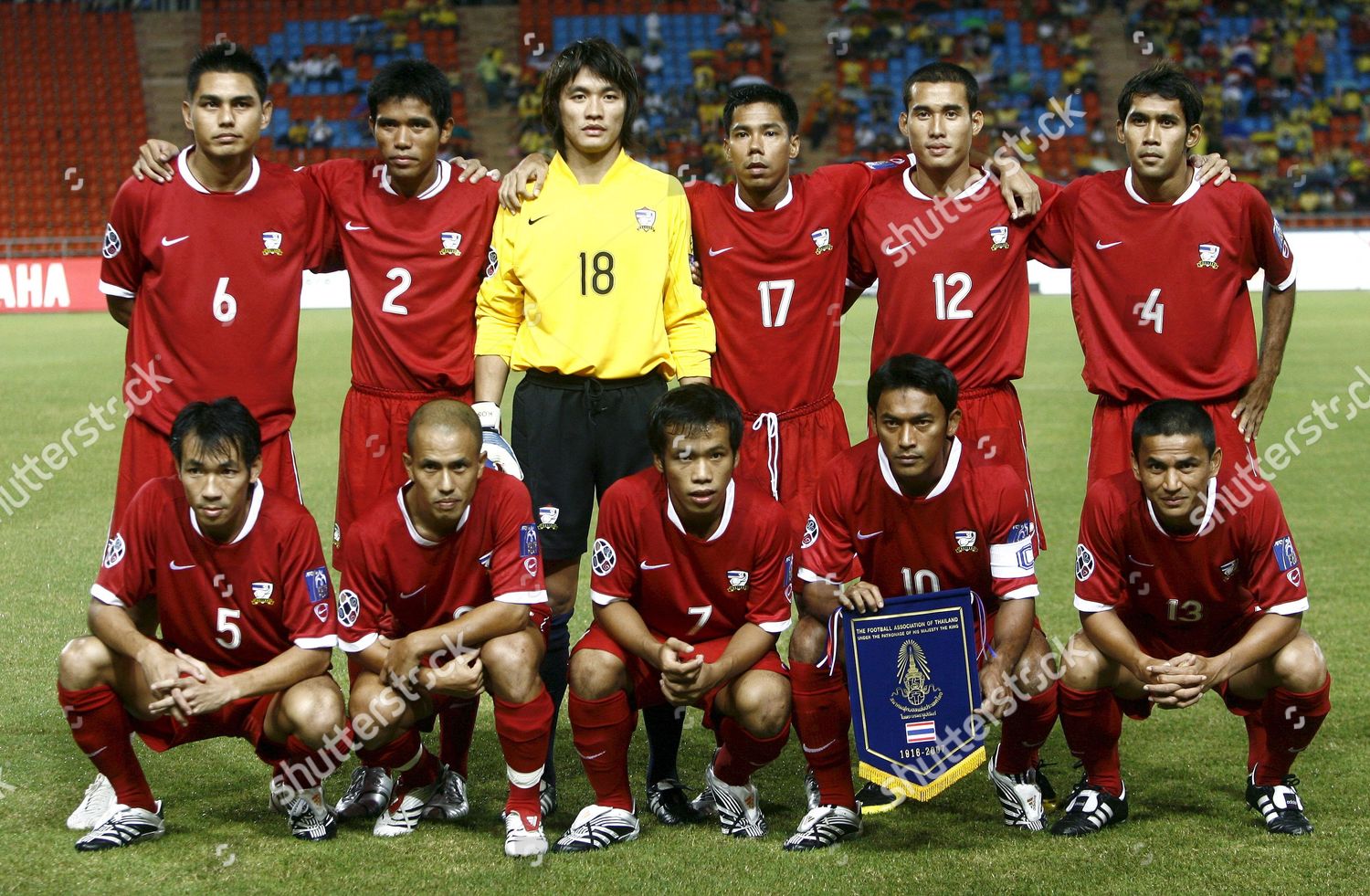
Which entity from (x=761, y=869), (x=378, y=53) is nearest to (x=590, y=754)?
(x=761, y=869)

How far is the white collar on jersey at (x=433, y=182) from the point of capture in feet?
15.4

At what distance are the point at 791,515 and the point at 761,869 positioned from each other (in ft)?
4.21

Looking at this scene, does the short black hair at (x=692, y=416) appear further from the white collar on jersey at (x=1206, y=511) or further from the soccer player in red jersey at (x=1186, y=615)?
the white collar on jersey at (x=1206, y=511)

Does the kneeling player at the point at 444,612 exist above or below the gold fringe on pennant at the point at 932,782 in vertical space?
above

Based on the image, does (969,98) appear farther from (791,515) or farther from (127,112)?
(127,112)

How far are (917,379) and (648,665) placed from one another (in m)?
1.07

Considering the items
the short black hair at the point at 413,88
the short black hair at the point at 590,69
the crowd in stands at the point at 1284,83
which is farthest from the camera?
the crowd in stands at the point at 1284,83

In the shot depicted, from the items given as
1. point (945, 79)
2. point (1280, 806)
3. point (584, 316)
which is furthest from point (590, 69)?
point (1280, 806)

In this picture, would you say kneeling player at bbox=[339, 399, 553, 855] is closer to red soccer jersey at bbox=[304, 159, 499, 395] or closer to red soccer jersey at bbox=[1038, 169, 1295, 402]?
red soccer jersey at bbox=[304, 159, 499, 395]

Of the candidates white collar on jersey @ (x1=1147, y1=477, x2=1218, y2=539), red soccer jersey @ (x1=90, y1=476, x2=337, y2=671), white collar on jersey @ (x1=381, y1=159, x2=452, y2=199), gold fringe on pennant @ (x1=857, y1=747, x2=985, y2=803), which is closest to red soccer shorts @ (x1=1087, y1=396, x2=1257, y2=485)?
white collar on jersey @ (x1=1147, y1=477, x2=1218, y2=539)

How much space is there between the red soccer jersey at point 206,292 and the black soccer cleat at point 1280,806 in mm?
2996

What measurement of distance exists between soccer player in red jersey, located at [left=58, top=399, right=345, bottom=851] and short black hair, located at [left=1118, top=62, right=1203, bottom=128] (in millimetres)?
2721

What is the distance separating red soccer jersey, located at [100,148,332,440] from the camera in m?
4.50

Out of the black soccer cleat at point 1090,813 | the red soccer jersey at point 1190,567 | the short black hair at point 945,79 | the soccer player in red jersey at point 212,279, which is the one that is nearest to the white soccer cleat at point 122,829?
the soccer player in red jersey at point 212,279
